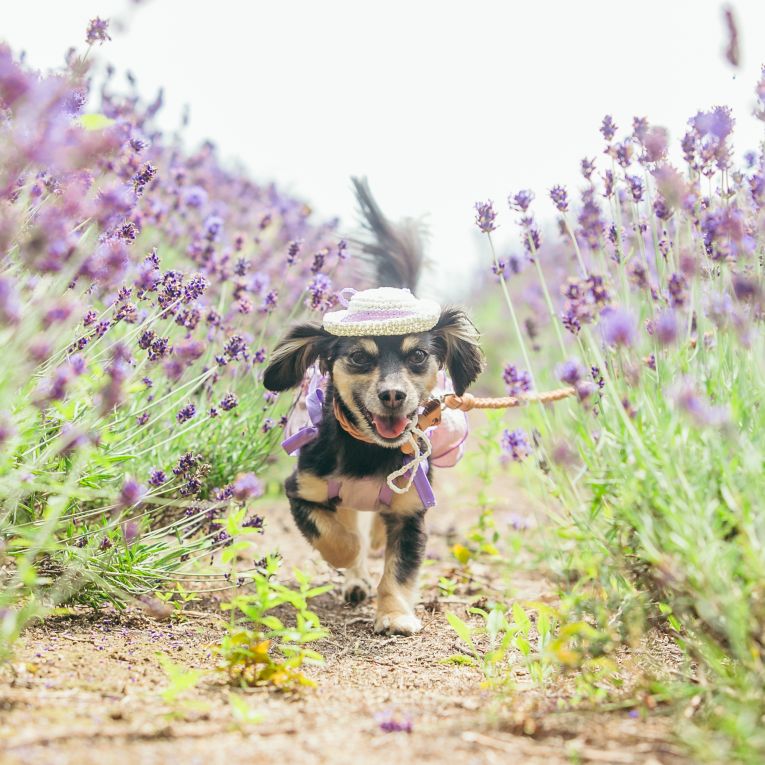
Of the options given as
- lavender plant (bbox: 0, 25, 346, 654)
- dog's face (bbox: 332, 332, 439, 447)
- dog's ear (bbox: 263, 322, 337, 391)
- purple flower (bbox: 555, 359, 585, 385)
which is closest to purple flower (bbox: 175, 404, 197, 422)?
lavender plant (bbox: 0, 25, 346, 654)

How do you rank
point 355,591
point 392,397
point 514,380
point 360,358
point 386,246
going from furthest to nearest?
point 386,246 → point 355,591 → point 360,358 → point 392,397 → point 514,380

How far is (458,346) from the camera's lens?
3.66m

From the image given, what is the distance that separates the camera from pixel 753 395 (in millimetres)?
2316

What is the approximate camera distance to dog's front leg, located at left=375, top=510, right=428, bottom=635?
10.9 feet

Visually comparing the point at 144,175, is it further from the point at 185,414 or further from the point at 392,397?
the point at 392,397

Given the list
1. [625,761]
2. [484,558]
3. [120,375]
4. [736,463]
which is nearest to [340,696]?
[625,761]

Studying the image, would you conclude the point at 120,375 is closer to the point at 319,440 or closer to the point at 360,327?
the point at 360,327

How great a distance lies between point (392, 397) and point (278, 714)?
1.30 m

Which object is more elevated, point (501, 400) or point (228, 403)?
point (501, 400)

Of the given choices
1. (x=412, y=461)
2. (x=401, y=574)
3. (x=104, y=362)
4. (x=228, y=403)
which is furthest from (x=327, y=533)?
(x=104, y=362)

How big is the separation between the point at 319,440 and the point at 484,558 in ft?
4.06

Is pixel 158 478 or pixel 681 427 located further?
pixel 158 478

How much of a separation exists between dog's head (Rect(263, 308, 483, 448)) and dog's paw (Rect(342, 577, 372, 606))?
84 cm

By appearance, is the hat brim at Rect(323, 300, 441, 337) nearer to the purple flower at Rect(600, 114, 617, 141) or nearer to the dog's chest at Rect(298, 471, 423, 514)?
the dog's chest at Rect(298, 471, 423, 514)
